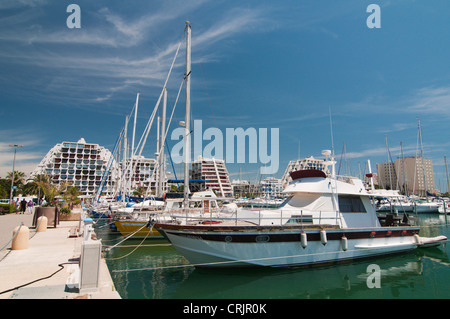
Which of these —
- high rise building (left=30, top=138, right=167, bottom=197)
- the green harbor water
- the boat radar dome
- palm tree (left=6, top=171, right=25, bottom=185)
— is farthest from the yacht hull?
high rise building (left=30, top=138, right=167, bottom=197)

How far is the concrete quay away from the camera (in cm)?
585

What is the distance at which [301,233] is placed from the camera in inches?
389

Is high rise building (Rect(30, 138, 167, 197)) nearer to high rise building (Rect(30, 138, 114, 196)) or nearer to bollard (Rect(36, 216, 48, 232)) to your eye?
high rise building (Rect(30, 138, 114, 196))

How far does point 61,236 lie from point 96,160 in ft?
364

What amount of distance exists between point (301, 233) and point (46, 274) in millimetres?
8317

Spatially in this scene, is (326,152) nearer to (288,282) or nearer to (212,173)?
(288,282)

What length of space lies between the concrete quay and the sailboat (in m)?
3.28

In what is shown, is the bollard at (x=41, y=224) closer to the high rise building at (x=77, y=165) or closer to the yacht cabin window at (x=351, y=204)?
the yacht cabin window at (x=351, y=204)

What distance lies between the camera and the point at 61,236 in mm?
13633

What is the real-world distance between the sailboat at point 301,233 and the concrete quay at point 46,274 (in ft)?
10.8

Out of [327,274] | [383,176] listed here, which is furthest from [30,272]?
[383,176]

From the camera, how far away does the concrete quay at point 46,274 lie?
5848 millimetres

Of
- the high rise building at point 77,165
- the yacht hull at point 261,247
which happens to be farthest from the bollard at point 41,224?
the high rise building at point 77,165
